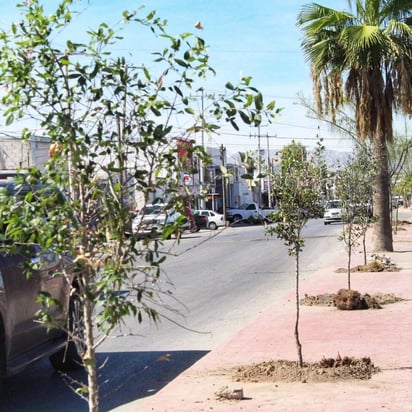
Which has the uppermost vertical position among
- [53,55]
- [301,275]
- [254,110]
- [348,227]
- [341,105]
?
[341,105]

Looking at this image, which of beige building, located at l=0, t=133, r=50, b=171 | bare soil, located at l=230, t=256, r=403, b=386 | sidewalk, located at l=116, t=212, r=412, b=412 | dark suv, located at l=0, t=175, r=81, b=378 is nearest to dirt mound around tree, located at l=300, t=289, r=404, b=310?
sidewalk, located at l=116, t=212, r=412, b=412

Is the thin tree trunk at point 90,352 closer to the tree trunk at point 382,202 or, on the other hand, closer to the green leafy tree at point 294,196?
the green leafy tree at point 294,196

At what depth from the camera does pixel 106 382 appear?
344 inches

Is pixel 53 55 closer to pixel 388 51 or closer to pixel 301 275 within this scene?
pixel 301 275

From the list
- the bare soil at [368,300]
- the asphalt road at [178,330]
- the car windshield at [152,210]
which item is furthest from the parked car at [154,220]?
the bare soil at [368,300]

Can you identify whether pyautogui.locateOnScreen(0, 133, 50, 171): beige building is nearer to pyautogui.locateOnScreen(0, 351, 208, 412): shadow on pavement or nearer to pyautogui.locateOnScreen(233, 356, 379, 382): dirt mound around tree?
pyautogui.locateOnScreen(0, 351, 208, 412): shadow on pavement

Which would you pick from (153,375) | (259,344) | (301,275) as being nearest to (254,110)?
(153,375)

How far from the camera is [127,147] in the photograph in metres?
4.43

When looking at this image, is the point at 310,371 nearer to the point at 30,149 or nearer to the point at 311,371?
the point at 311,371

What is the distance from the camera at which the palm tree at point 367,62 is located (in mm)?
23359

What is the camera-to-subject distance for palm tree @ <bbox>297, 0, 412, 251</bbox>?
23.4m

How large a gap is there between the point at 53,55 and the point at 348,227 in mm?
13365

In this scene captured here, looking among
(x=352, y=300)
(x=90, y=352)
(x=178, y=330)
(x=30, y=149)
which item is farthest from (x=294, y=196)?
(x=90, y=352)

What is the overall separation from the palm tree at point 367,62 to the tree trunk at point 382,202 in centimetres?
7
